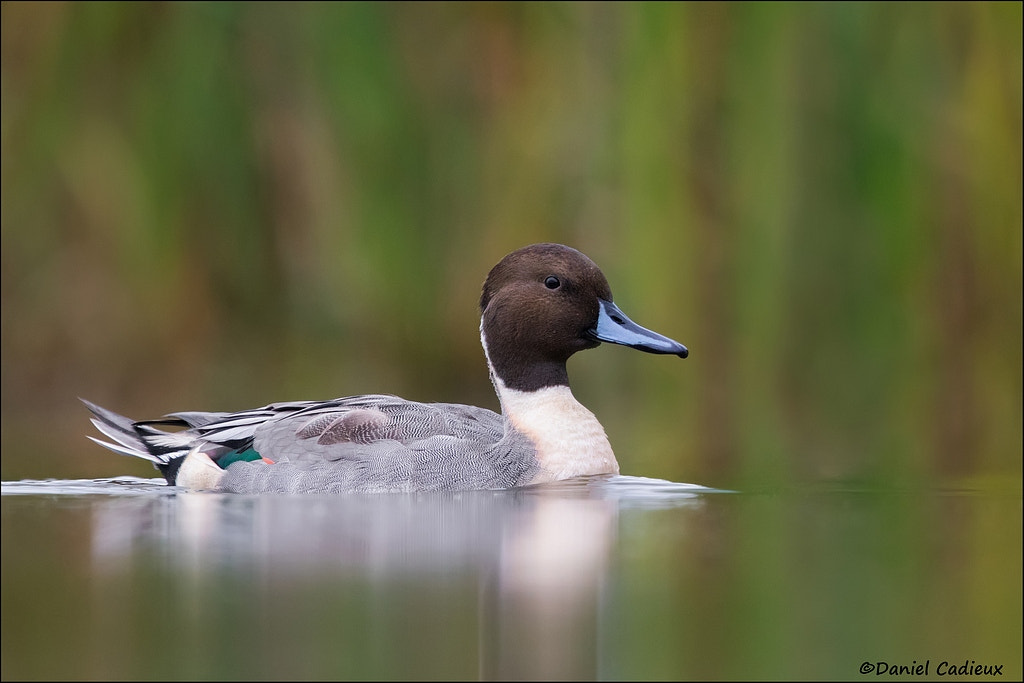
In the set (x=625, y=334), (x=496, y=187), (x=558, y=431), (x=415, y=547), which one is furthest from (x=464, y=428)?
(x=496, y=187)

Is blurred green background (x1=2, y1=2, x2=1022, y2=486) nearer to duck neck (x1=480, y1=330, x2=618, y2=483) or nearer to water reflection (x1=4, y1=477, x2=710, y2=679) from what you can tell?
duck neck (x1=480, y1=330, x2=618, y2=483)

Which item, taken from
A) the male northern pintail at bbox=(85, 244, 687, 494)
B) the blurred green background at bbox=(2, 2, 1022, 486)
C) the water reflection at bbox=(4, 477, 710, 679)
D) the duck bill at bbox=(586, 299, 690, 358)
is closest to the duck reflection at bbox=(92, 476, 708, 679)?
the water reflection at bbox=(4, 477, 710, 679)

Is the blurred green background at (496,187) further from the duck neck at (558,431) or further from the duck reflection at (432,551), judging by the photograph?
the duck reflection at (432,551)

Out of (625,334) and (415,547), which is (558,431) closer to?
(625,334)

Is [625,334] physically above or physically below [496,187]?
below

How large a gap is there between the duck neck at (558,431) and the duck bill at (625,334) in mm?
310

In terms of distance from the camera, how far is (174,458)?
628cm

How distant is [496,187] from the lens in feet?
28.1

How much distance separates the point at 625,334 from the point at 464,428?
0.77m

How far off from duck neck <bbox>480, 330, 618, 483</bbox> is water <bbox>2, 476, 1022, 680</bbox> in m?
0.19

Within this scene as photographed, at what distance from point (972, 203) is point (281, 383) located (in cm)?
394

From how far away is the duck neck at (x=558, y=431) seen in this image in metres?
6.21

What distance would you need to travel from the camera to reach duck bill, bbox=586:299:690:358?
6.17 m

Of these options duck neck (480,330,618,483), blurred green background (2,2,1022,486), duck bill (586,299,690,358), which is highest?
blurred green background (2,2,1022,486)
